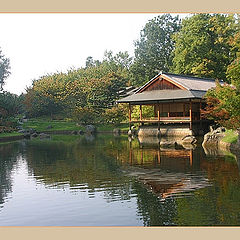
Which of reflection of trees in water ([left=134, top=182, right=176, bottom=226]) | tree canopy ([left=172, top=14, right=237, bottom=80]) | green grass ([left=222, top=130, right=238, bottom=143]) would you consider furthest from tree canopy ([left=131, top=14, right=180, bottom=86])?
reflection of trees in water ([left=134, top=182, right=176, bottom=226])

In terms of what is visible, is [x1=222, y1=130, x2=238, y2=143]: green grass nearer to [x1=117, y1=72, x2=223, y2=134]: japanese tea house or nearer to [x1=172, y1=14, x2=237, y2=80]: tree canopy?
[x1=117, y1=72, x2=223, y2=134]: japanese tea house

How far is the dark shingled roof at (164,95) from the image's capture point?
33.8 meters

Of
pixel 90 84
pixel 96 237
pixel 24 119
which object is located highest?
pixel 90 84

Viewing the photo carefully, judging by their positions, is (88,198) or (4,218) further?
(88,198)

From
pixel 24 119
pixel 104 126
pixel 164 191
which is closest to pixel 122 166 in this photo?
pixel 164 191

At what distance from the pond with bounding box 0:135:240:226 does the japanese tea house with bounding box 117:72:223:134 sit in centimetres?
1390

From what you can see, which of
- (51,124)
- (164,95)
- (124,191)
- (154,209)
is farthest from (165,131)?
(154,209)

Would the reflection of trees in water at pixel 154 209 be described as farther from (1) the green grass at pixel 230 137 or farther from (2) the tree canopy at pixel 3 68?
(2) the tree canopy at pixel 3 68

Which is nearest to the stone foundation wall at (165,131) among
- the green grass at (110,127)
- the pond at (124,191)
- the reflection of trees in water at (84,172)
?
the green grass at (110,127)

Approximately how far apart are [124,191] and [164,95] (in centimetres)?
2416

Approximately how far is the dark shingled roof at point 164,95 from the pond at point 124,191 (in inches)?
525

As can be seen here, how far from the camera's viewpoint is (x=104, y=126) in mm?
50875

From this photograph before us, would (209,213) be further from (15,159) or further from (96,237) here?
(15,159)

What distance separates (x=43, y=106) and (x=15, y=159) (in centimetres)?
3549
